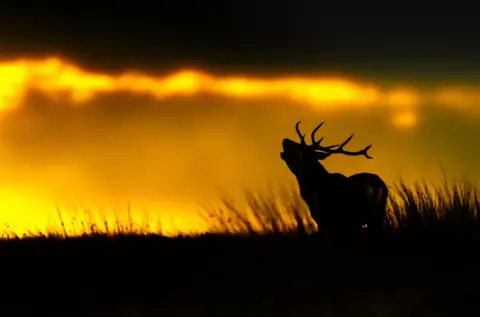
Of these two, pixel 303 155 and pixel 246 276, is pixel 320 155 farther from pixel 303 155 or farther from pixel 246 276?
pixel 246 276

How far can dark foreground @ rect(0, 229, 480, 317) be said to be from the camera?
12.3m

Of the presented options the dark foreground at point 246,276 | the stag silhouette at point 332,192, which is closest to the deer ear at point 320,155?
the stag silhouette at point 332,192


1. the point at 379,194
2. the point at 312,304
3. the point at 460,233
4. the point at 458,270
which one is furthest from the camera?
the point at 379,194

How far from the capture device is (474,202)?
1916 cm

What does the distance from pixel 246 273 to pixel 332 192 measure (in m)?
5.09

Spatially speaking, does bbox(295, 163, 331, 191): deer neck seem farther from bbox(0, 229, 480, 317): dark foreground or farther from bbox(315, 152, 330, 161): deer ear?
bbox(0, 229, 480, 317): dark foreground

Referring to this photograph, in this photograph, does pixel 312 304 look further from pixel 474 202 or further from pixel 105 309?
pixel 474 202

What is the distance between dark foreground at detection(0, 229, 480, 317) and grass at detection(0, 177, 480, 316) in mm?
15

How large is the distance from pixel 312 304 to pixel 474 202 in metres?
7.74

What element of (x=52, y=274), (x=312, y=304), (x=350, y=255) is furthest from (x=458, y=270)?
(x=52, y=274)

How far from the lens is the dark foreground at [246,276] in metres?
12.3

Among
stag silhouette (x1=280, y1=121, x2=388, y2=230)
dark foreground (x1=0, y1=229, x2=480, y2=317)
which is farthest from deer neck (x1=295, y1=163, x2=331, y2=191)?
dark foreground (x1=0, y1=229, x2=480, y2=317)

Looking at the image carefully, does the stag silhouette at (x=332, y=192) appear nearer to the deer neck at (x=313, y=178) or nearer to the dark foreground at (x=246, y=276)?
the deer neck at (x=313, y=178)

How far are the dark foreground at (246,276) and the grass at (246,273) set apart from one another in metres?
0.02
